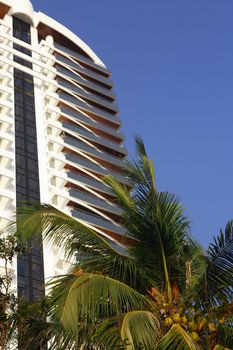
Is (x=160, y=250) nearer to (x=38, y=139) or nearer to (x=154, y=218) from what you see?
(x=154, y=218)

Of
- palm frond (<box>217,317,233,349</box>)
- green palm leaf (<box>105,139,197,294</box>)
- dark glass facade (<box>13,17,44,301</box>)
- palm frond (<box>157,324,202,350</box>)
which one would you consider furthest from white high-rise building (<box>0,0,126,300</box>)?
palm frond (<box>157,324,202,350</box>)

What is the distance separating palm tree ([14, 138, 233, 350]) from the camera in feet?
38.2

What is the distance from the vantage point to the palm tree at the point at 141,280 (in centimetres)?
1163

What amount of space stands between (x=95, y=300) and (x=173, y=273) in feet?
7.51

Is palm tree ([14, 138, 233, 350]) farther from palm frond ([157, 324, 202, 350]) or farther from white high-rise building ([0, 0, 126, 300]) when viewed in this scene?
white high-rise building ([0, 0, 126, 300])

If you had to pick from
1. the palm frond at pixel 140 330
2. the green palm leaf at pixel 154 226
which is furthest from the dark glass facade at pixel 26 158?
the palm frond at pixel 140 330

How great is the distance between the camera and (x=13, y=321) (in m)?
13.4

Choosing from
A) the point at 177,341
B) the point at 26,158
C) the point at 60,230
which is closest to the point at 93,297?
the point at 177,341

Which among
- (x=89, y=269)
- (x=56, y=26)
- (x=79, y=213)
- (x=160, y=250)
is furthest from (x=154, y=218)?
(x=56, y=26)

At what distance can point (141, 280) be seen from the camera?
44.1 feet

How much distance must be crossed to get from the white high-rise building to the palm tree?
35515 mm

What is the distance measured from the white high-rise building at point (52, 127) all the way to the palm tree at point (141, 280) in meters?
35.5

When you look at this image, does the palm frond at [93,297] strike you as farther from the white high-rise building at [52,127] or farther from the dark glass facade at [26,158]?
the white high-rise building at [52,127]

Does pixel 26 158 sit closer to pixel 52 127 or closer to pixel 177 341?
pixel 52 127
